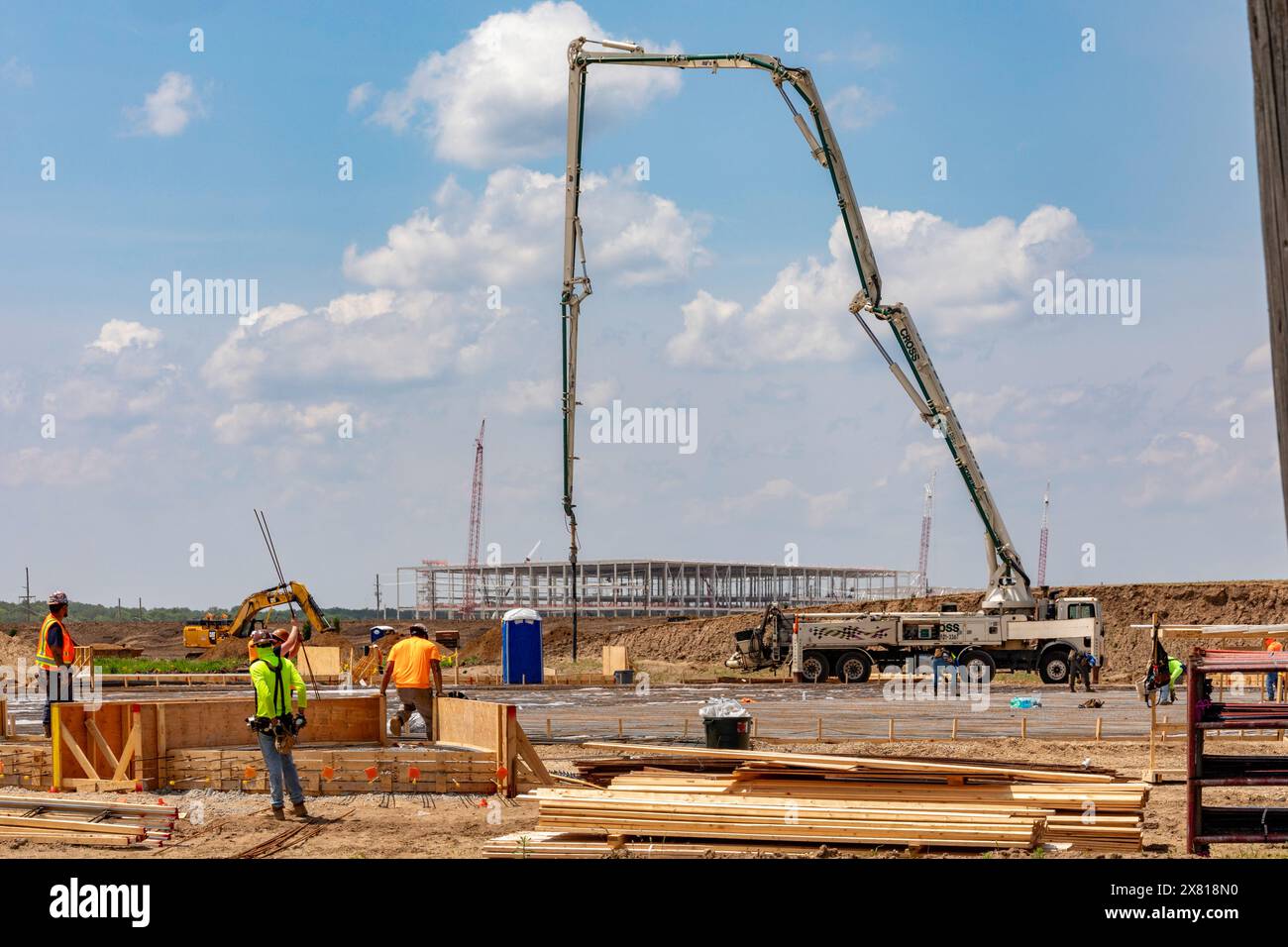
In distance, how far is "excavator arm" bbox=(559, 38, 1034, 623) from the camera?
3534 cm

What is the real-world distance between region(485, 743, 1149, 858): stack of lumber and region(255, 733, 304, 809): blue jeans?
2.65 meters

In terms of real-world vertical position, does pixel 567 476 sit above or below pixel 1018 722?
above

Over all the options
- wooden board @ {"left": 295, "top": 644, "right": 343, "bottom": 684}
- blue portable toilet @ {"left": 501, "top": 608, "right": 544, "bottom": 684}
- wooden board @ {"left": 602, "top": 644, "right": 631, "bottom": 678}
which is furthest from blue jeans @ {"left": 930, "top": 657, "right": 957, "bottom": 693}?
wooden board @ {"left": 295, "top": 644, "right": 343, "bottom": 684}

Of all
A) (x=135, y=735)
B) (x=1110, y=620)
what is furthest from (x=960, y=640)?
(x=135, y=735)

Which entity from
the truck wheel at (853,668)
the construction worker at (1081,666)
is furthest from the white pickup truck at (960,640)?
the construction worker at (1081,666)

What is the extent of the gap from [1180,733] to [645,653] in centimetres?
4523

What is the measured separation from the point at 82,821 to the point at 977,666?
30089 mm

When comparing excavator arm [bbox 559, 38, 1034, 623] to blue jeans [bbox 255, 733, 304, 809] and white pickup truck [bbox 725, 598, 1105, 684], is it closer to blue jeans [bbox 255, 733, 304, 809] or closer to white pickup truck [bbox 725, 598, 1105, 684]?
white pickup truck [bbox 725, 598, 1105, 684]

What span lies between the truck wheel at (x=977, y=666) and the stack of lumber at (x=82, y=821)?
2904 cm

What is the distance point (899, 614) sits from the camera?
4003 cm

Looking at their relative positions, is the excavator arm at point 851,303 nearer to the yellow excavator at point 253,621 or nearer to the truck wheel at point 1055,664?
the truck wheel at point 1055,664
